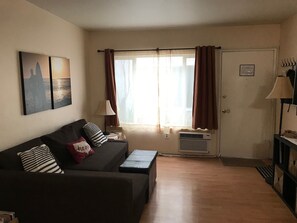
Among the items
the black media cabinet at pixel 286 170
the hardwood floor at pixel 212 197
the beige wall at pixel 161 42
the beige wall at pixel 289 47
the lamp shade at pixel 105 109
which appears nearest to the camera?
the hardwood floor at pixel 212 197

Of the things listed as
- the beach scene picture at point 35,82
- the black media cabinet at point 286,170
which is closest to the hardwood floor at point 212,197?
the black media cabinet at point 286,170

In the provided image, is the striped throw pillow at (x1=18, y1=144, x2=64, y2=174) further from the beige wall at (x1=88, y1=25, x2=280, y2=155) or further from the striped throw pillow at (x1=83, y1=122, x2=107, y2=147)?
the beige wall at (x1=88, y1=25, x2=280, y2=155)

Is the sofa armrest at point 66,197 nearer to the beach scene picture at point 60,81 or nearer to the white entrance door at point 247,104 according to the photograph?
the beach scene picture at point 60,81

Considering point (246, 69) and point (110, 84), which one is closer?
point (246, 69)

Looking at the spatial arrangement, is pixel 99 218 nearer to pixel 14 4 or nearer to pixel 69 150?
pixel 69 150

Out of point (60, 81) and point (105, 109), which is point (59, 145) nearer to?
point (60, 81)

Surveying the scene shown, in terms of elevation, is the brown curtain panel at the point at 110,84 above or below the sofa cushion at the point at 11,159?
above

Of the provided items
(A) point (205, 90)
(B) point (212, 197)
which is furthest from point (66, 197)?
(A) point (205, 90)

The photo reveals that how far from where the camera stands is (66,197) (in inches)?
76.1

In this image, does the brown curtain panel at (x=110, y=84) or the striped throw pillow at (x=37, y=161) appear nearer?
the striped throw pillow at (x=37, y=161)

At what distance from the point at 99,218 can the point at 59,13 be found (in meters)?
2.74

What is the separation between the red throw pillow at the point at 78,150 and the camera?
3.02 meters

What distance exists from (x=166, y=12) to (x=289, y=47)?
6.36 feet

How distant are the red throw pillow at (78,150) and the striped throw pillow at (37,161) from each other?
1.61 feet
